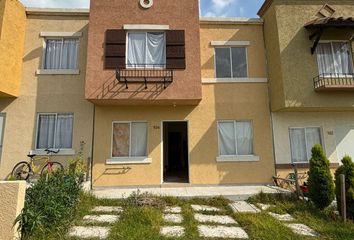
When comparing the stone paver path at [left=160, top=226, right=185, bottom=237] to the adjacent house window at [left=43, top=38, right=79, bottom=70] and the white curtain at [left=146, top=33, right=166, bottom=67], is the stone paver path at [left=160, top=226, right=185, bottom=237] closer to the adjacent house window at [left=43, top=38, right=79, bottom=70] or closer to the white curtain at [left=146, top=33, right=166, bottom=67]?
the white curtain at [left=146, top=33, right=166, bottom=67]

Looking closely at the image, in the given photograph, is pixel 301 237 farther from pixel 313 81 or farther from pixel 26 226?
pixel 313 81

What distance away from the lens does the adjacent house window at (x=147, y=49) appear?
10578mm

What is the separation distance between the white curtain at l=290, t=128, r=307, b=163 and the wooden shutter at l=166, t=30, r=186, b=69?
6.04 m

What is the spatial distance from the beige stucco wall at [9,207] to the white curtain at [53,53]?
765 centimetres

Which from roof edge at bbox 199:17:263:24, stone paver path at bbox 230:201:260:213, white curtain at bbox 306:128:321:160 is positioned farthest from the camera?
roof edge at bbox 199:17:263:24

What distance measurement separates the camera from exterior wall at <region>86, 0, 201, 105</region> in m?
9.94

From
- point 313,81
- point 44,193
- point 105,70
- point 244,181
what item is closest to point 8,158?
point 105,70

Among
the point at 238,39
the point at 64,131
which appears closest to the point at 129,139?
the point at 64,131

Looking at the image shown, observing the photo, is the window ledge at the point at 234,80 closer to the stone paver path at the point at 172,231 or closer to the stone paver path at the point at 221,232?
the stone paver path at the point at 221,232

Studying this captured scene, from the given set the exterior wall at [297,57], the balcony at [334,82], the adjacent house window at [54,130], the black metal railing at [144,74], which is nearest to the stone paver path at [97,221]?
the adjacent house window at [54,130]

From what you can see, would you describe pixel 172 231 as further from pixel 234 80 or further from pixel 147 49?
pixel 234 80

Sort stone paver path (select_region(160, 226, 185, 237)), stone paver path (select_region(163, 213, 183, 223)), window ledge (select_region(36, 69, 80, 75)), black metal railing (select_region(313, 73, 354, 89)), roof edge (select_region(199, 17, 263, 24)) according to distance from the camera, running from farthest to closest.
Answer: roof edge (select_region(199, 17, 263, 24)), window ledge (select_region(36, 69, 80, 75)), black metal railing (select_region(313, 73, 354, 89)), stone paver path (select_region(163, 213, 183, 223)), stone paver path (select_region(160, 226, 185, 237))

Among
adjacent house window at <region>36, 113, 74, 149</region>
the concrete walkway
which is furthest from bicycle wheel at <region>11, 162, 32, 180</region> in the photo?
the concrete walkway

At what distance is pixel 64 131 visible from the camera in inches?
423
